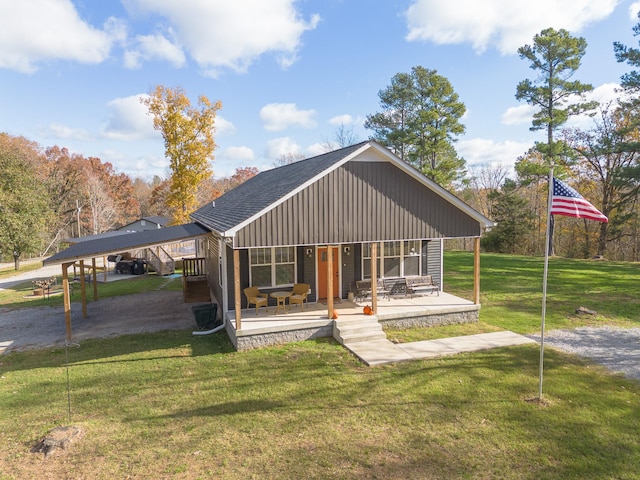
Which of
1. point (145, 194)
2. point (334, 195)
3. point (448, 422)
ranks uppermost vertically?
point (145, 194)

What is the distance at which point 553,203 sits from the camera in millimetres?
7914

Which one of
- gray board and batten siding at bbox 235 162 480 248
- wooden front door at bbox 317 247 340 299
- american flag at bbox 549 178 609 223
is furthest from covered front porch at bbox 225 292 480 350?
A: american flag at bbox 549 178 609 223

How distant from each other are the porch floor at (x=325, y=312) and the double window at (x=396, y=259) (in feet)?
3.58

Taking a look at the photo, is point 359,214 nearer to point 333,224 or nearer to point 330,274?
point 333,224

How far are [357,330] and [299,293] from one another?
267cm

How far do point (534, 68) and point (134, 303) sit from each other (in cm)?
3035

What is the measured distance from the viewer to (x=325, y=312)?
12.5m

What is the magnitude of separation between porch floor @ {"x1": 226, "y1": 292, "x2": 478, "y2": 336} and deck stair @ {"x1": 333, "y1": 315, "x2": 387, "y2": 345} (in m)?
0.36

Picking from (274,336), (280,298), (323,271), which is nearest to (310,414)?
(274,336)

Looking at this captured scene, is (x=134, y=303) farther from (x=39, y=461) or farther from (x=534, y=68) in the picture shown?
(x=534, y=68)

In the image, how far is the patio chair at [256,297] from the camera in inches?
474

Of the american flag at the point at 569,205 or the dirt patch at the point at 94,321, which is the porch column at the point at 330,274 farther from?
the american flag at the point at 569,205

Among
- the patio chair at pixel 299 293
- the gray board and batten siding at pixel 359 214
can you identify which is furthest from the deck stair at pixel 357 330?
the gray board and batten siding at pixel 359 214

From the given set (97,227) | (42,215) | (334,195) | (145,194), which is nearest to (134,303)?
(334,195)
